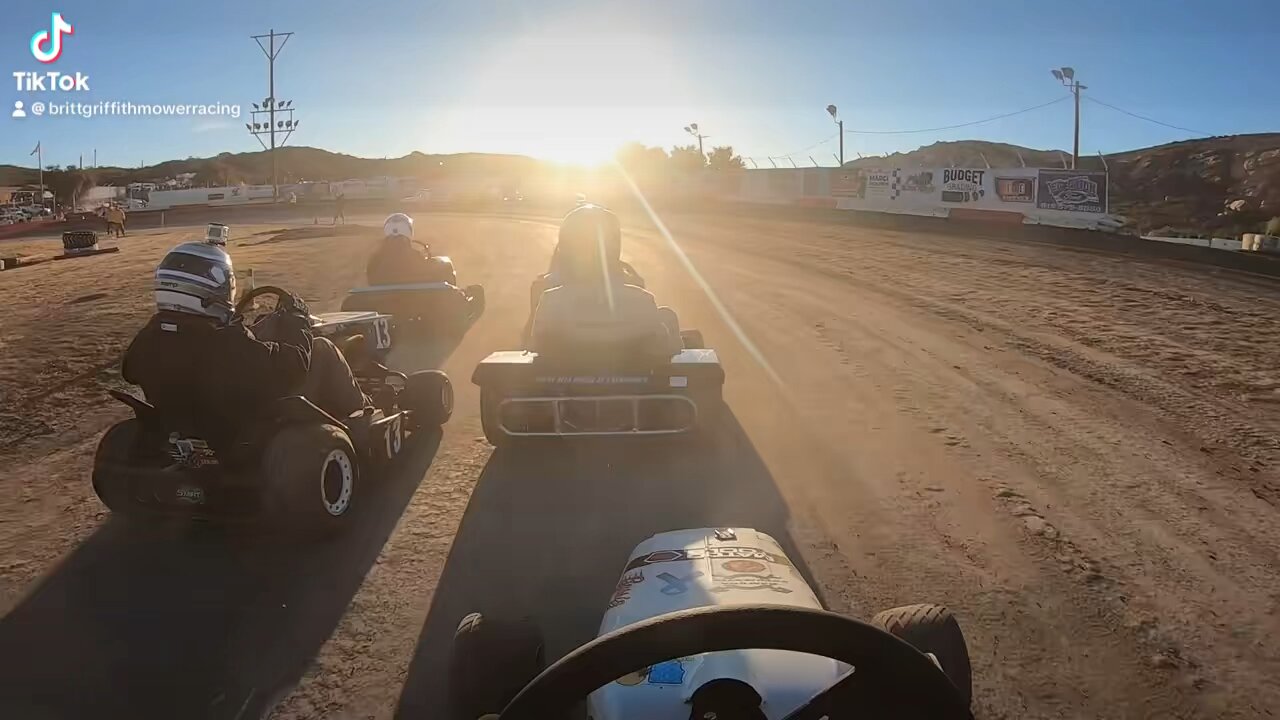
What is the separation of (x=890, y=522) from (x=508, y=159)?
556ft

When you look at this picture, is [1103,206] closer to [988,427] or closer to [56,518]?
[988,427]

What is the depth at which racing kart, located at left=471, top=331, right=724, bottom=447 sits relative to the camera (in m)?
6.11

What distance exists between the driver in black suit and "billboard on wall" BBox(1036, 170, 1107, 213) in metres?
27.1

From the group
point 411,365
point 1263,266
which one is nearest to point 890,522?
point 411,365

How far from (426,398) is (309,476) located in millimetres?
2168

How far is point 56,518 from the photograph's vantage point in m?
5.20

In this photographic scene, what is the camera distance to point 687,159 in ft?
285

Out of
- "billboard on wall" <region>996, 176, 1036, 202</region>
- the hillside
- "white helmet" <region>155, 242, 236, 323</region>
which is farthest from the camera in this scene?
the hillside

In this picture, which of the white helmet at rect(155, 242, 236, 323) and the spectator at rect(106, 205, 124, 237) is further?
the spectator at rect(106, 205, 124, 237)

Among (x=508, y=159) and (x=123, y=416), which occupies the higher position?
(x=508, y=159)

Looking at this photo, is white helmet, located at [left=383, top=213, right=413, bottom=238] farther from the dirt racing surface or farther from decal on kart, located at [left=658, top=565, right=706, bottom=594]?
decal on kart, located at [left=658, top=565, right=706, bottom=594]

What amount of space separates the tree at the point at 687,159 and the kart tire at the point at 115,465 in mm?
74235

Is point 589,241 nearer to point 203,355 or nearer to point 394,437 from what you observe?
point 394,437

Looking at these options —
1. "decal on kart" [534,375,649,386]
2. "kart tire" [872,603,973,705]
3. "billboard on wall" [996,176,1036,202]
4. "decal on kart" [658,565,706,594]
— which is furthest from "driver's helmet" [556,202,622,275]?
"billboard on wall" [996,176,1036,202]
